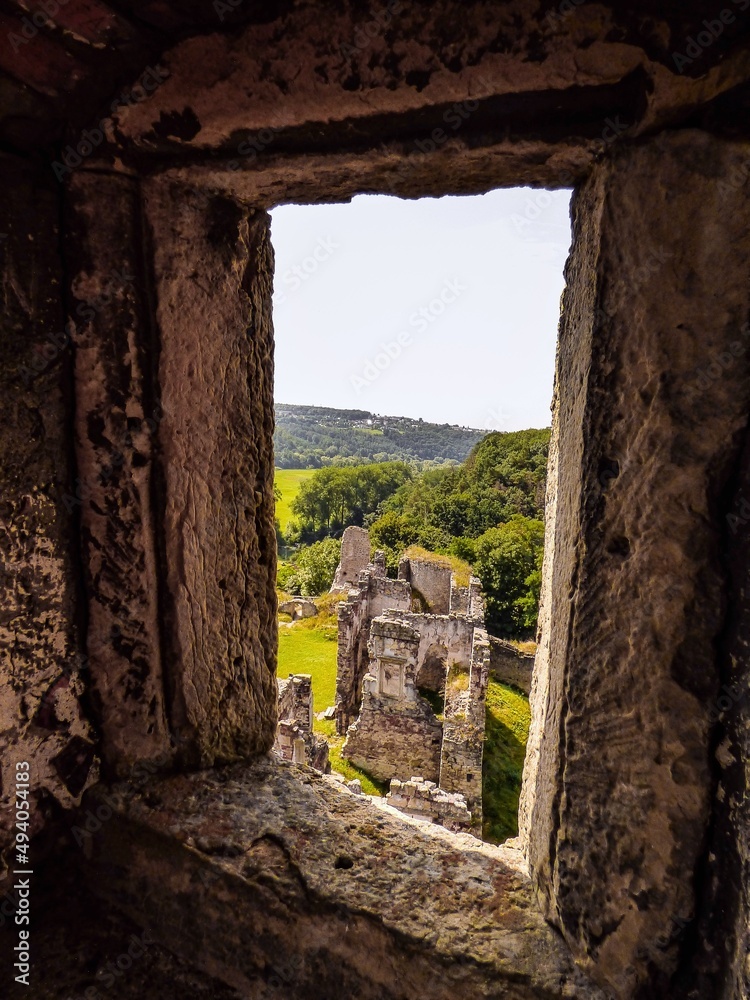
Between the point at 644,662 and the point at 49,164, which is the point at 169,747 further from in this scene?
the point at 49,164

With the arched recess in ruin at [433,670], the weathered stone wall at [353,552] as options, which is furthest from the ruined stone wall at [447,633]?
the weathered stone wall at [353,552]

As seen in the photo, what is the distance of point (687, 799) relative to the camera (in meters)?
1.19

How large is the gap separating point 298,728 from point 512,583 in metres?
17.5

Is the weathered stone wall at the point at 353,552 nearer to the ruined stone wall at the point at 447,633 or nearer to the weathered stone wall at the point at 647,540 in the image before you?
the ruined stone wall at the point at 447,633

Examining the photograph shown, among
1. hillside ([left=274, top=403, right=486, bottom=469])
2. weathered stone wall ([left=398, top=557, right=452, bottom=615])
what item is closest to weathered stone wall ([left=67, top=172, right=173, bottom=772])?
weathered stone wall ([left=398, top=557, right=452, bottom=615])

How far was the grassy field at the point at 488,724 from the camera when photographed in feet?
32.1

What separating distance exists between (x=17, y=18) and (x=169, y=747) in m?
1.87

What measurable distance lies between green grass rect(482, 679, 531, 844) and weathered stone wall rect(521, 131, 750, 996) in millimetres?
7466

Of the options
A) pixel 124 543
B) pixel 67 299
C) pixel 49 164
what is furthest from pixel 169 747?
pixel 49 164

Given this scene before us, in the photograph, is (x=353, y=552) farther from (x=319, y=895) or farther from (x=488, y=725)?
(x=319, y=895)

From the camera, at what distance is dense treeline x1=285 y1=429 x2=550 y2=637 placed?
2422 cm

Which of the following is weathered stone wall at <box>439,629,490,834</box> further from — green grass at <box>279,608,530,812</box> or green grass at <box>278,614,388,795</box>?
green grass at <box>278,614,388,795</box>

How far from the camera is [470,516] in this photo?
1345 inches

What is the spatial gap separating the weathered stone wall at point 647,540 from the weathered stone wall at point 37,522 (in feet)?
4.47
